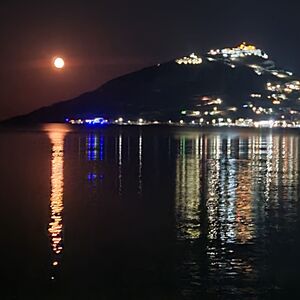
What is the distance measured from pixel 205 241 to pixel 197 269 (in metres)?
3.22

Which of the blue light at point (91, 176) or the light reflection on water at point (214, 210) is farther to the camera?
the blue light at point (91, 176)

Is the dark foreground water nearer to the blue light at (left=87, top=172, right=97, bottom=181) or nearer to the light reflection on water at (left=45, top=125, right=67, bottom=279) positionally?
the light reflection on water at (left=45, top=125, right=67, bottom=279)

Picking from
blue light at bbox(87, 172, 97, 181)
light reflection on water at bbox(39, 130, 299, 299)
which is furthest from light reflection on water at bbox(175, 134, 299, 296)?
blue light at bbox(87, 172, 97, 181)

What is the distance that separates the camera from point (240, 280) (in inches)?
571

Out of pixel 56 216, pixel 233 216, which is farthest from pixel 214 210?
pixel 56 216

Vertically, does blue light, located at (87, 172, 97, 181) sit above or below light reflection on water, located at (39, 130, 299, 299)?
above

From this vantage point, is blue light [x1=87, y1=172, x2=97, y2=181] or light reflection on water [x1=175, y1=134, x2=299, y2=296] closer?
light reflection on water [x1=175, y1=134, x2=299, y2=296]

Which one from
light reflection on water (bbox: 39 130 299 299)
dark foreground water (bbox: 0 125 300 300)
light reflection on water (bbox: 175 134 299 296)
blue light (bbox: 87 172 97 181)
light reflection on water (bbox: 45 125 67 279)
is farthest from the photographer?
blue light (bbox: 87 172 97 181)

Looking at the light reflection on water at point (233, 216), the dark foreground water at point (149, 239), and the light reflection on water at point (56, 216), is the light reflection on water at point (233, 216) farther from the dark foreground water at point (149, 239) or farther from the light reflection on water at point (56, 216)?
the light reflection on water at point (56, 216)

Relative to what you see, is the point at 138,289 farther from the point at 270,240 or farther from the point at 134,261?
the point at 270,240

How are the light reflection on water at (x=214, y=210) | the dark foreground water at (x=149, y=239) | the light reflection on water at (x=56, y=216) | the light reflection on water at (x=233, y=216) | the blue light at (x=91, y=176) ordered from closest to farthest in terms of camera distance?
the dark foreground water at (x=149, y=239) → the light reflection on water at (x=214, y=210) → the light reflection on water at (x=233, y=216) → the light reflection on water at (x=56, y=216) → the blue light at (x=91, y=176)

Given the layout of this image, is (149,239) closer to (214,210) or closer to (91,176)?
(214,210)

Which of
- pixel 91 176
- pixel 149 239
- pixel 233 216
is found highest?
pixel 91 176

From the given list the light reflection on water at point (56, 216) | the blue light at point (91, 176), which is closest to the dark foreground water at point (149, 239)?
the light reflection on water at point (56, 216)
